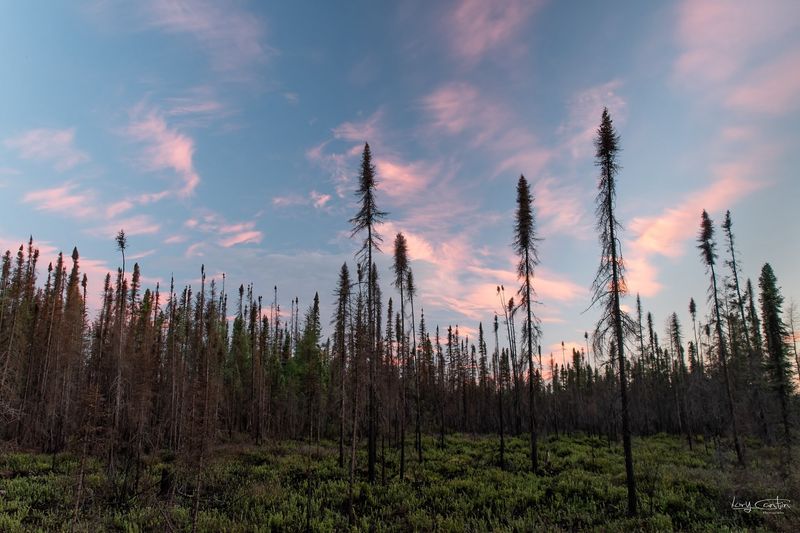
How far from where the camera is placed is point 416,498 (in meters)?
21.5

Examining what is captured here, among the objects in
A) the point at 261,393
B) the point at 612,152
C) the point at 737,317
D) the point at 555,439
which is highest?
the point at 612,152

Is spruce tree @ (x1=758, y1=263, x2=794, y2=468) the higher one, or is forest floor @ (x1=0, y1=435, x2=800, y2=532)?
spruce tree @ (x1=758, y1=263, x2=794, y2=468)

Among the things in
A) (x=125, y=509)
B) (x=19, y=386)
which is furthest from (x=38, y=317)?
(x=125, y=509)

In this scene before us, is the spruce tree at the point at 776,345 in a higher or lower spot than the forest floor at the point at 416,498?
higher

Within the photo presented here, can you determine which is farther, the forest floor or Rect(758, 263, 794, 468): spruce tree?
Rect(758, 263, 794, 468): spruce tree

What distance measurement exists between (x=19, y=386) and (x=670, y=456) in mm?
60128

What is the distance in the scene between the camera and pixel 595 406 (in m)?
65.2

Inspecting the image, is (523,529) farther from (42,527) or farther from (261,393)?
(261,393)

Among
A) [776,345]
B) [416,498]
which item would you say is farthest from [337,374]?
[776,345]

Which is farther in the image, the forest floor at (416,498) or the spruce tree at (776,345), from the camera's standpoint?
the spruce tree at (776,345)

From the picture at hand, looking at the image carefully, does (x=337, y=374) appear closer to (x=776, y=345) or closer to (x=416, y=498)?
(x=416, y=498)

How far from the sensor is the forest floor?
55.7ft

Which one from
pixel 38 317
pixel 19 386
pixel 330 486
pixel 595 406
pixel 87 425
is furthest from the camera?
pixel 595 406

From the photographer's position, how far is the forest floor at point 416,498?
17.0 meters
